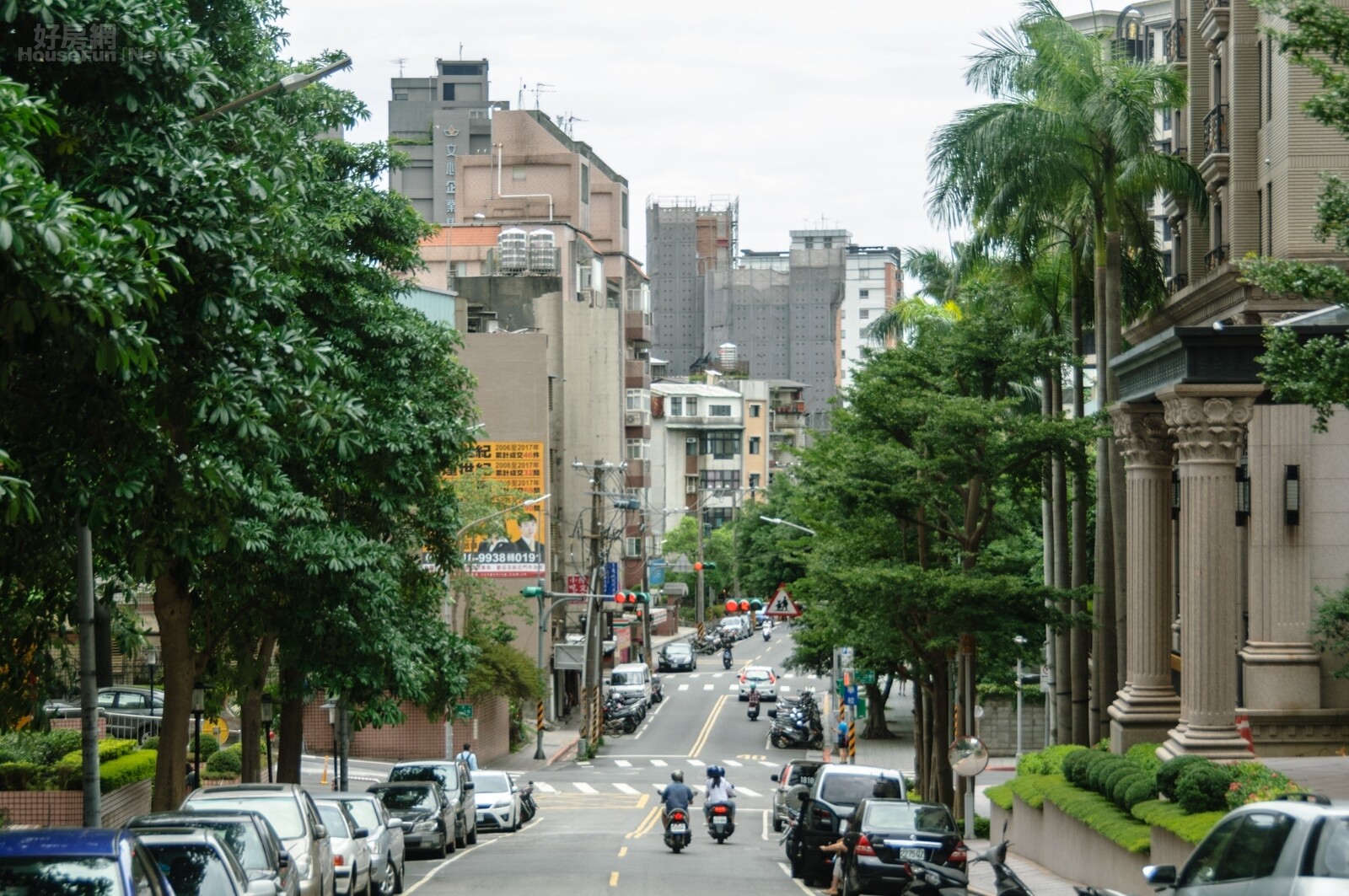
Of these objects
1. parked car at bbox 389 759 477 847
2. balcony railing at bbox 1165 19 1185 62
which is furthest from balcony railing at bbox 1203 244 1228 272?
parked car at bbox 389 759 477 847

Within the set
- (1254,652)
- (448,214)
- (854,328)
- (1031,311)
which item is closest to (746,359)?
(854,328)

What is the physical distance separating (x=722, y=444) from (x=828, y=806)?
11824 centimetres

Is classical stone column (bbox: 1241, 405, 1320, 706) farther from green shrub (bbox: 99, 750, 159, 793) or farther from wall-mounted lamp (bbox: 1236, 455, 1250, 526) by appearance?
green shrub (bbox: 99, 750, 159, 793)

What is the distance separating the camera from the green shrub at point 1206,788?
19953 millimetres

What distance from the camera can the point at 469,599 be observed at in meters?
55.8

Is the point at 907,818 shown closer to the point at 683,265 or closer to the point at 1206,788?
the point at 1206,788

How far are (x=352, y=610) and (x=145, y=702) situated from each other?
2481 cm

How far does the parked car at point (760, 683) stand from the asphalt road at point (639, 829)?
2.09ft

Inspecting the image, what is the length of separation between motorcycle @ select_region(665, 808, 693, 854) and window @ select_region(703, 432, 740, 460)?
112 m

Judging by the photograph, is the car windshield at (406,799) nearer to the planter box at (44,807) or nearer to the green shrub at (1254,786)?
the planter box at (44,807)

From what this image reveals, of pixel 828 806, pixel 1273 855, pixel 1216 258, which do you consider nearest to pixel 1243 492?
pixel 1216 258

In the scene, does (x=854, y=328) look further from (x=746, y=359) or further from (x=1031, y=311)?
(x=1031, y=311)

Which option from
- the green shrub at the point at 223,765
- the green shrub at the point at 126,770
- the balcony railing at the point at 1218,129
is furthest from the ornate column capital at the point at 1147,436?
the green shrub at the point at 223,765

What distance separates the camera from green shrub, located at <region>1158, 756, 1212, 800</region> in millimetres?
21047
